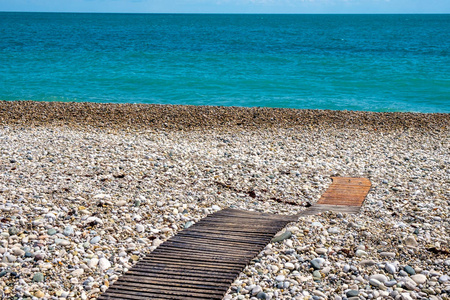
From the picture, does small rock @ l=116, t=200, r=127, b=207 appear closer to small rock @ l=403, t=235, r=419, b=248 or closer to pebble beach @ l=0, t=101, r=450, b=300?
pebble beach @ l=0, t=101, r=450, b=300

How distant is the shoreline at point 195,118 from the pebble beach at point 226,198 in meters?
0.12

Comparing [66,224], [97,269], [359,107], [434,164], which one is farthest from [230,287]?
[359,107]

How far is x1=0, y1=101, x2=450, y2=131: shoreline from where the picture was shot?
1420 centimetres

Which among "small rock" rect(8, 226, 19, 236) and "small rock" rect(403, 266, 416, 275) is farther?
"small rock" rect(8, 226, 19, 236)

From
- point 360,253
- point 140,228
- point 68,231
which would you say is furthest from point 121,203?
point 360,253

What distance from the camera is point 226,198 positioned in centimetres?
769

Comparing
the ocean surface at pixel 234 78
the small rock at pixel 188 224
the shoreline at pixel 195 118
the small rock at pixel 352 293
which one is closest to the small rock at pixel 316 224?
the small rock at pixel 352 293

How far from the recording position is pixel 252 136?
42.4 feet

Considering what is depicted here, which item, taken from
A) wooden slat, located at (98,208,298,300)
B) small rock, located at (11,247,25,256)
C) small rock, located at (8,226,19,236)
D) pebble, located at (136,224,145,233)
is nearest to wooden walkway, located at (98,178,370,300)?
wooden slat, located at (98,208,298,300)

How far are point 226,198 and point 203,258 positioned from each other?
2.43 meters

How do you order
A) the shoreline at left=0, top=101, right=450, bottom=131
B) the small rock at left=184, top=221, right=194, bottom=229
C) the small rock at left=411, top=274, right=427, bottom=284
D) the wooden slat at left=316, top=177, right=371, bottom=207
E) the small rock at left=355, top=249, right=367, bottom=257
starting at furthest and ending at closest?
1. the shoreline at left=0, top=101, right=450, bottom=131
2. the wooden slat at left=316, top=177, right=371, bottom=207
3. the small rock at left=184, top=221, right=194, bottom=229
4. the small rock at left=355, top=249, right=367, bottom=257
5. the small rock at left=411, top=274, right=427, bottom=284

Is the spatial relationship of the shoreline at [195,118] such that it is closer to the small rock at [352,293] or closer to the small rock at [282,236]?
the small rock at [282,236]

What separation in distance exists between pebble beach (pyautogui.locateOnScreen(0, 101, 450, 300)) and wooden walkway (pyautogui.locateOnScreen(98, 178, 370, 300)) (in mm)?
161

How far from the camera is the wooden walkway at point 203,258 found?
468 cm
